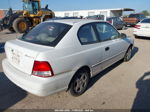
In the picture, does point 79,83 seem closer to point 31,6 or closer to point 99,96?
point 99,96

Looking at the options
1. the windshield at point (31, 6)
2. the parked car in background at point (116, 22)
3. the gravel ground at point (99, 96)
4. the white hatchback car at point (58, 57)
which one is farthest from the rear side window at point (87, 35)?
the windshield at point (31, 6)

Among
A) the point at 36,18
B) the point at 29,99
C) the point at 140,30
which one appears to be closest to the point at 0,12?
the point at 36,18

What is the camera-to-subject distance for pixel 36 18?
14070mm

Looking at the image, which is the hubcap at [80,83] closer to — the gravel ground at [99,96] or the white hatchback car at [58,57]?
the white hatchback car at [58,57]

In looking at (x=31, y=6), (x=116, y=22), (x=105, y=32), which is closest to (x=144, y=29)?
(x=116, y=22)

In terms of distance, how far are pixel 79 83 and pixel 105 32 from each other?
1651 mm

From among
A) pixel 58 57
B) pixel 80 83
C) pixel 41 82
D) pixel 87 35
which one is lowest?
pixel 80 83

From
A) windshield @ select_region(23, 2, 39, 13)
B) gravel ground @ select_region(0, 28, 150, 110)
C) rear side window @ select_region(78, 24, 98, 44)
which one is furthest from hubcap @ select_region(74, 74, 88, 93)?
windshield @ select_region(23, 2, 39, 13)

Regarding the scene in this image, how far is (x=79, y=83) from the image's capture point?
2982 millimetres

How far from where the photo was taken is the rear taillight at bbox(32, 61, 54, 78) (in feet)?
7.15

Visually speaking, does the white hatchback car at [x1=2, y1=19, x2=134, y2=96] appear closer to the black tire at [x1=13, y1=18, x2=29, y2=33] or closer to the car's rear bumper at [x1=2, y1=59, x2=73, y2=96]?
the car's rear bumper at [x1=2, y1=59, x2=73, y2=96]

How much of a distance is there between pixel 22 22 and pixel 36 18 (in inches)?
70.5

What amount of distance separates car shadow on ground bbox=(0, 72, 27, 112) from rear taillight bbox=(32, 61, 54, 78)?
1.05 m

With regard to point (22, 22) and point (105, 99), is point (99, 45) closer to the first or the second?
point (105, 99)
